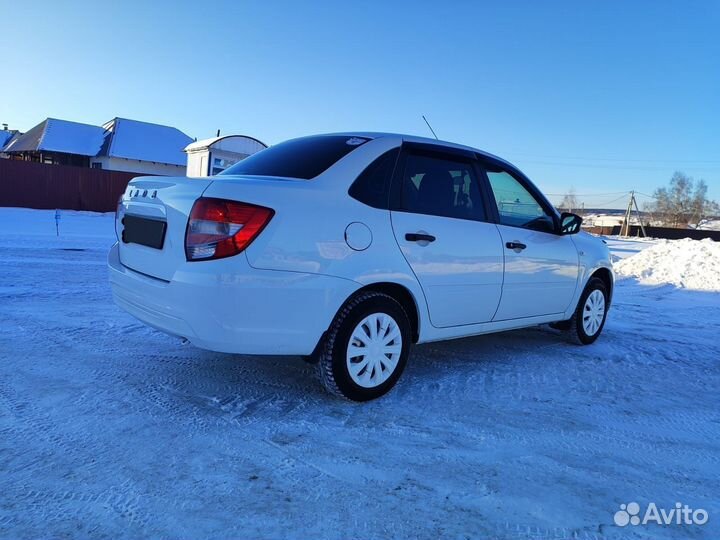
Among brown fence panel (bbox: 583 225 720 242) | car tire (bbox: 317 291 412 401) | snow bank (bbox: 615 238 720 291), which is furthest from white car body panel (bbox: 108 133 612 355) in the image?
brown fence panel (bbox: 583 225 720 242)

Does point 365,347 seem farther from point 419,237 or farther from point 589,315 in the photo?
point 589,315

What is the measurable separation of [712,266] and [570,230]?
7.19 metres

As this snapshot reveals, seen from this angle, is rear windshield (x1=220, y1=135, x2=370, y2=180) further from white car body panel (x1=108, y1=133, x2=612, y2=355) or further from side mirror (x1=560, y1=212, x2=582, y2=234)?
side mirror (x1=560, y1=212, x2=582, y2=234)

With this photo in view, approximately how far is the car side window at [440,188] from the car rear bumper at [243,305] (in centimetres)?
86

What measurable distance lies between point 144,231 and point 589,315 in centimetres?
420

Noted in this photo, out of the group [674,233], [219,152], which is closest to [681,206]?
[674,233]

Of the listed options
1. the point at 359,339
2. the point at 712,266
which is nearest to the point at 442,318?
the point at 359,339

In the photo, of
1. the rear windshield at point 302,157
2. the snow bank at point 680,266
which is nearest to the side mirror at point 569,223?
the rear windshield at point 302,157

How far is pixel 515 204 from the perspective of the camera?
431 centimetres

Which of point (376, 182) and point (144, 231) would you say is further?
point (376, 182)

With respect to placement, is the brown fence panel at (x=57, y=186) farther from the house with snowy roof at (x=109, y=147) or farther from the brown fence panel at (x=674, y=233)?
the brown fence panel at (x=674, y=233)

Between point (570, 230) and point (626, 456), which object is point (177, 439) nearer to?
point (626, 456)

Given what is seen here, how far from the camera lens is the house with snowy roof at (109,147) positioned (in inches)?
1324

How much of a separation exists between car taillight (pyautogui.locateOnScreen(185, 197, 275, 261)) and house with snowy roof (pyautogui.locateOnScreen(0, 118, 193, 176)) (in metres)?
33.2
